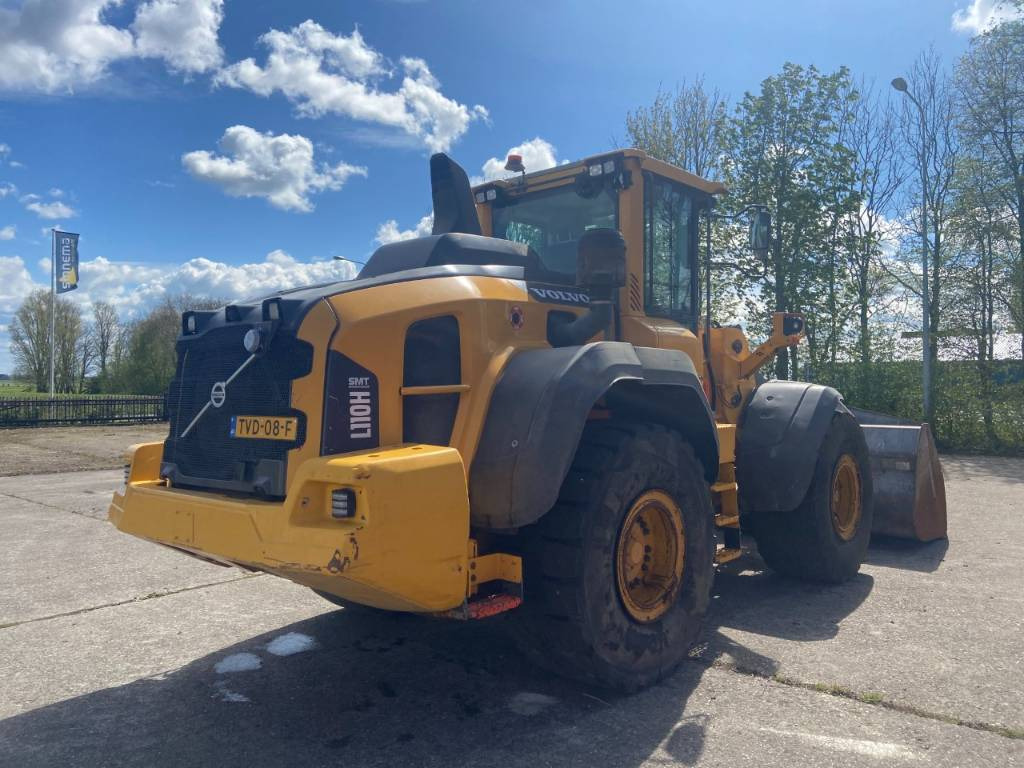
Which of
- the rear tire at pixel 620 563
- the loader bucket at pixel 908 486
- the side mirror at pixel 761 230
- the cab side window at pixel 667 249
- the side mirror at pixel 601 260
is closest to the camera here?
the rear tire at pixel 620 563

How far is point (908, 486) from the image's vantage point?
709 cm

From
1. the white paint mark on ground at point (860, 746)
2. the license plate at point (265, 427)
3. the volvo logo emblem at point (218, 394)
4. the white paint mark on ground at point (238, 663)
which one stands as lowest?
the white paint mark on ground at point (238, 663)

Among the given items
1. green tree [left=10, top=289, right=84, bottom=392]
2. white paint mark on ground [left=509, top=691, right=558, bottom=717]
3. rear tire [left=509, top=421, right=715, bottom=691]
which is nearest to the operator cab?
rear tire [left=509, top=421, right=715, bottom=691]

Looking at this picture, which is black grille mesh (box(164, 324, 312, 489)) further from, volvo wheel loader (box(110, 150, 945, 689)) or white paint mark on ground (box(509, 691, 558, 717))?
white paint mark on ground (box(509, 691, 558, 717))

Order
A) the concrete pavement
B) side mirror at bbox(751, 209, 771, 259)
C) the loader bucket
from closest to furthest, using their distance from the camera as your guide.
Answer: the concrete pavement, side mirror at bbox(751, 209, 771, 259), the loader bucket

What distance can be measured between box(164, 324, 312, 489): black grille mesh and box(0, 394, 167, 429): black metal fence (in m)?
23.4

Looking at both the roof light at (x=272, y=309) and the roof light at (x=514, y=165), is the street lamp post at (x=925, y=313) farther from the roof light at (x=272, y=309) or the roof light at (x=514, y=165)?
the roof light at (x=272, y=309)

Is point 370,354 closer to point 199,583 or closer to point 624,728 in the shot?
point 624,728

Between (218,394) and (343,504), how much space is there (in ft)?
3.98

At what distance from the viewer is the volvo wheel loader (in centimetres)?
305

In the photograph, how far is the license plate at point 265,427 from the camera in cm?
339

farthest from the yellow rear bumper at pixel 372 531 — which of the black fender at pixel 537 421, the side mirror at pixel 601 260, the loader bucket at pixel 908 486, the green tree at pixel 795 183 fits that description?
the green tree at pixel 795 183

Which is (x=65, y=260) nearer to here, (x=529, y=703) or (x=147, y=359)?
(x=147, y=359)

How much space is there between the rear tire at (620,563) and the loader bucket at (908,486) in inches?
144
